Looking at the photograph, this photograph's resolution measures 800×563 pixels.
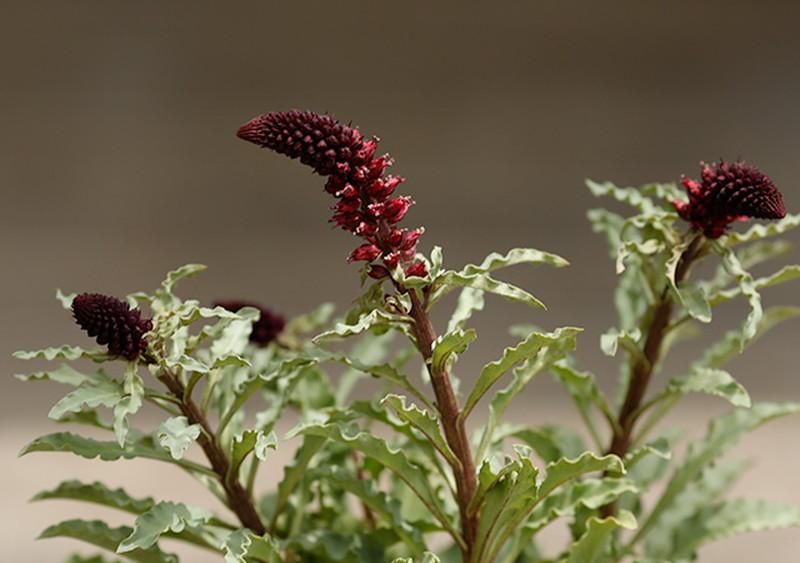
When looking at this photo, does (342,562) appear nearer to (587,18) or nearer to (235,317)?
(235,317)

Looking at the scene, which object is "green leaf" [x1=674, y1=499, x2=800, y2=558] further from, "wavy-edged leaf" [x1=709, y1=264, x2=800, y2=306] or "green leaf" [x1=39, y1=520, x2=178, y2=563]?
"green leaf" [x1=39, y1=520, x2=178, y2=563]

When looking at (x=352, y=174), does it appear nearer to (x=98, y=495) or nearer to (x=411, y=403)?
(x=411, y=403)

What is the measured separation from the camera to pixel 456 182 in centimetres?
170

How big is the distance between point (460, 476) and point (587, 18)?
1225 mm

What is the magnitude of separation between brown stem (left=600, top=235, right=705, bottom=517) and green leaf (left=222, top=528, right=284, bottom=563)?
0.30m

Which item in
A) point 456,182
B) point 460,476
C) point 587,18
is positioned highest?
point 587,18

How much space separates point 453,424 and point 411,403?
0.16 ft

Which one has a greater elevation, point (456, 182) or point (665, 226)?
point (456, 182)

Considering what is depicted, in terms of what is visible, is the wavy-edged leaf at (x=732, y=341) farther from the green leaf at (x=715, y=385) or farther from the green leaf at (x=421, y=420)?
the green leaf at (x=421, y=420)

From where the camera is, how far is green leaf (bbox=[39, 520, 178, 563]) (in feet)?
2.18

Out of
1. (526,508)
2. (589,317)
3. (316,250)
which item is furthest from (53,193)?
(526,508)

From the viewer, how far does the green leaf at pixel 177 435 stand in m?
0.55

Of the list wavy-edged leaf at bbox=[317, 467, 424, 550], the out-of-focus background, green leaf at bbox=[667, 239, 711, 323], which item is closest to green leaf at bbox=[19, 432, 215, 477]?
wavy-edged leaf at bbox=[317, 467, 424, 550]

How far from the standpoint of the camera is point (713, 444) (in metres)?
0.82
